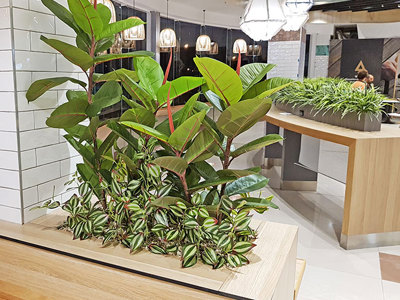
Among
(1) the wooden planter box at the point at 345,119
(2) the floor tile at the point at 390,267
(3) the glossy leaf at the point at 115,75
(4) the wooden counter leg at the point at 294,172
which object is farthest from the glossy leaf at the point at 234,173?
(4) the wooden counter leg at the point at 294,172

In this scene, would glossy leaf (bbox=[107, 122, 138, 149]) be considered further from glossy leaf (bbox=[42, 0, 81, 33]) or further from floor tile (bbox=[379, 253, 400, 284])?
floor tile (bbox=[379, 253, 400, 284])

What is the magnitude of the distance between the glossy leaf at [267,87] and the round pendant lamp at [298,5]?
4.96m

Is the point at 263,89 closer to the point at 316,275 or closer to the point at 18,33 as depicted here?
the point at 18,33

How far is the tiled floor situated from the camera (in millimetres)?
2656

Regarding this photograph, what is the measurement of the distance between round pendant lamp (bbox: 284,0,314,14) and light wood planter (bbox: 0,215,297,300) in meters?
4.89

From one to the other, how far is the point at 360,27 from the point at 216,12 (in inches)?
165

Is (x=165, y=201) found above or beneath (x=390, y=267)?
above

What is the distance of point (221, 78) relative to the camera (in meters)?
1.06

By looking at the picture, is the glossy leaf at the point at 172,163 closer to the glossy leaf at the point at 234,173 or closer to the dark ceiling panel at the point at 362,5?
the glossy leaf at the point at 234,173

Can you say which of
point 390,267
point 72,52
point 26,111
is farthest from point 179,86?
point 390,267

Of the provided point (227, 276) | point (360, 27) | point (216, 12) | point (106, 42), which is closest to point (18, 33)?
point (106, 42)

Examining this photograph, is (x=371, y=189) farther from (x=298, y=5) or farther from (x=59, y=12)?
(x=298, y=5)

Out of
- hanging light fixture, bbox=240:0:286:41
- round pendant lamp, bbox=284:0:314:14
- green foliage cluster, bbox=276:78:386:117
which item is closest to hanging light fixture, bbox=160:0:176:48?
round pendant lamp, bbox=284:0:314:14

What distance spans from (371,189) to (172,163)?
2.62 meters
